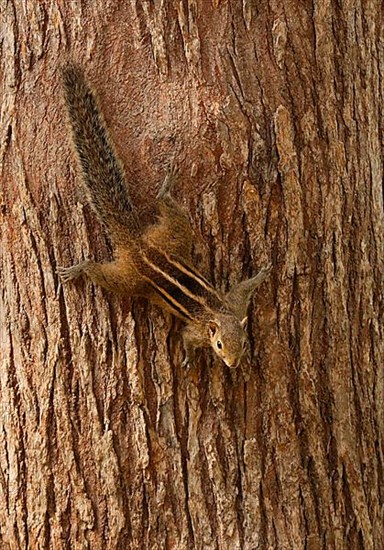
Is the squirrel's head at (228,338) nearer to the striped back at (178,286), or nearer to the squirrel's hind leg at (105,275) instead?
the striped back at (178,286)

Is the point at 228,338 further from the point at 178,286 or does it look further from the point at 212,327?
the point at 178,286

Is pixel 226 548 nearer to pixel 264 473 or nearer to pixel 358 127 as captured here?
pixel 264 473

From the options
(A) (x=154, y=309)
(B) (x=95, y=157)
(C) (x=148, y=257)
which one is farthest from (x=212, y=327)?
(B) (x=95, y=157)

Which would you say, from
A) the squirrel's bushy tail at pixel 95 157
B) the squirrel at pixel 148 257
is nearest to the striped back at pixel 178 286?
the squirrel at pixel 148 257

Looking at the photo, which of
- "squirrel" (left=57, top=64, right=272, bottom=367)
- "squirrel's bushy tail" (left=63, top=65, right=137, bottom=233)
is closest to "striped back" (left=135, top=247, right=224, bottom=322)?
"squirrel" (left=57, top=64, right=272, bottom=367)

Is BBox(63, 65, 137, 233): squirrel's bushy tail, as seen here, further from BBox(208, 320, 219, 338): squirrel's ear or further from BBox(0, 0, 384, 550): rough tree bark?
BBox(208, 320, 219, 338): squirrel's ear

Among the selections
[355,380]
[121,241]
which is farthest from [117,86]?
[355,380]
